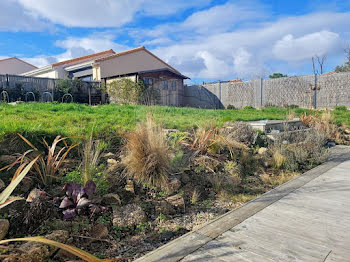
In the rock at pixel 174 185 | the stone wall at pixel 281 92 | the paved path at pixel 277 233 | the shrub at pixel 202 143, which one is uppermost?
the stone wall at pixel 281 92

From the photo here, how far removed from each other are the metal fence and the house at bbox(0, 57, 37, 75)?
63.1 ft

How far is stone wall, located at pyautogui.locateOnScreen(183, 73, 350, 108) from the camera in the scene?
1689 cm

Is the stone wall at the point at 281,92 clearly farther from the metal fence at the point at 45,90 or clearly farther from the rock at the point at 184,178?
the rock at the point at 184,178

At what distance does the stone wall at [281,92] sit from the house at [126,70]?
1.95 metres

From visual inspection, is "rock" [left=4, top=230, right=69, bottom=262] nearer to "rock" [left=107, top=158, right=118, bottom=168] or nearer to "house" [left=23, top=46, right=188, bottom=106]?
"rock" [left=107, top=158, right=118, bottom=168]

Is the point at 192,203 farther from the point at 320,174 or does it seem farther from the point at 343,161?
the point at 343,161

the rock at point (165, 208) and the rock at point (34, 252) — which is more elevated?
the rock at point (34, 252)

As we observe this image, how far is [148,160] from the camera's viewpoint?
135 inches

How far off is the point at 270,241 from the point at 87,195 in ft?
5.63

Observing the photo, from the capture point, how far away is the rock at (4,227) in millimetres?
2152

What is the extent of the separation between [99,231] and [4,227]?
73 centimetres

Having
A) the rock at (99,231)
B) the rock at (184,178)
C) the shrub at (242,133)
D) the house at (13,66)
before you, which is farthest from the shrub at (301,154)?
the house at (13,66)

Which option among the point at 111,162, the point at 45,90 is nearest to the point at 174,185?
the point at 111,162

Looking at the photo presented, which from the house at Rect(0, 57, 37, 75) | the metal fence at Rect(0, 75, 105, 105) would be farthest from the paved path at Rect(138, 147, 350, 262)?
the house at Rect(0, 57, 37, 75)
